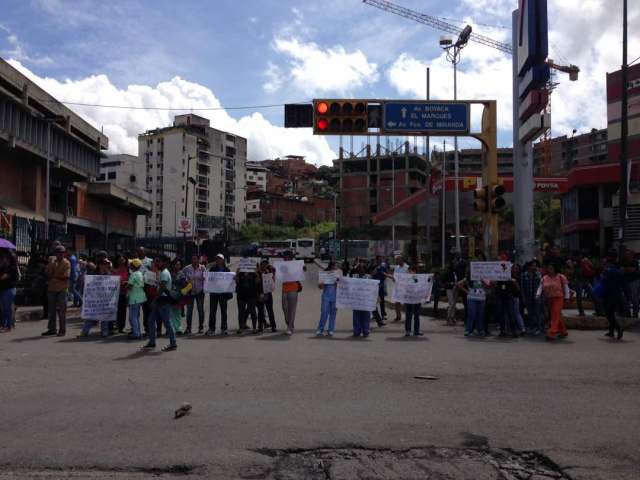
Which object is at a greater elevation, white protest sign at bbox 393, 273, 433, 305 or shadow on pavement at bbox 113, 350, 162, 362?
white protest sign at bbox 393, 273, 433, 305

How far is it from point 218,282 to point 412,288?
4.52m

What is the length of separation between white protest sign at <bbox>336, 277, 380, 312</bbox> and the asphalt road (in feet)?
8.03

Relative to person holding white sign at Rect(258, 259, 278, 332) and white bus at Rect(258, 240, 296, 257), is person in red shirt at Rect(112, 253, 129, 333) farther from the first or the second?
white bus at Rect(258, 240, 296, 257)

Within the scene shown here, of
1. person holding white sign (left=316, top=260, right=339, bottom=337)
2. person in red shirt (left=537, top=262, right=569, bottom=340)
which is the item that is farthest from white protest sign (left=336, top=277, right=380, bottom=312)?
person in red shirt (left=537, top=262, right=569, bottom=340)

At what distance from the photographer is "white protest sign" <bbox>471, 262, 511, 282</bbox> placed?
46.8 feet

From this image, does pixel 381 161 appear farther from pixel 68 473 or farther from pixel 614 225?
pixel 68 473

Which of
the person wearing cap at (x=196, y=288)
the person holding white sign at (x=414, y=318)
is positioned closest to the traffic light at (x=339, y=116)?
the person wearing cap at (x=196, y=288)

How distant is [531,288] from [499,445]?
9.05 m

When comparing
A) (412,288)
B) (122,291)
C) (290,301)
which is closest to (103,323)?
(122,291)

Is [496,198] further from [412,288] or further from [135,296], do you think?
[135,296]

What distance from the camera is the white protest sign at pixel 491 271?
14260 millimetres

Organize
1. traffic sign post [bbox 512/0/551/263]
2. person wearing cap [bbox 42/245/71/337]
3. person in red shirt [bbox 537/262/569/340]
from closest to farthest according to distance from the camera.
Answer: person wearing cap [bbox 42/245/71/337] → person in red shirt [bbox 537/262/569/340] → traffic sign post [bbox 512/0/551/263]

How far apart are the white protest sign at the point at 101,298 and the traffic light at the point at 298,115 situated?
6.82m

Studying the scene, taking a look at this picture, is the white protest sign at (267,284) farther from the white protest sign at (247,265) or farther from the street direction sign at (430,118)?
the street direction sign at (430,118)
